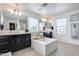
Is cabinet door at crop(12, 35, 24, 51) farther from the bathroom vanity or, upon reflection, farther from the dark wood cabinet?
the dark wood cabinet

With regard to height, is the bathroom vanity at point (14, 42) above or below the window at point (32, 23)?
below

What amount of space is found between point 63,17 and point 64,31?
1.04 metres

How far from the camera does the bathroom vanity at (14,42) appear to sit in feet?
8.75

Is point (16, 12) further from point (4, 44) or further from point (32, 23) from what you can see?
point (4, 44)

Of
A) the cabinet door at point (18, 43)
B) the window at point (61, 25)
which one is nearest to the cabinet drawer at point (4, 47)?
the cabinet door at point (18, 43)

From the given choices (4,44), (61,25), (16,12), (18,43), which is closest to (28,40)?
(18,43)

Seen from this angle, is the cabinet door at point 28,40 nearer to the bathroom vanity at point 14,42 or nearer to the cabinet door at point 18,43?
the bathroom vanity at point 14,42

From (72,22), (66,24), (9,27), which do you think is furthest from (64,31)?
(9,27)

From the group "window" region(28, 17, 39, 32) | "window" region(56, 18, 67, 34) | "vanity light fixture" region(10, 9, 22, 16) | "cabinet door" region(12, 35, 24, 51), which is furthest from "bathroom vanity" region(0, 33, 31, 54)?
"window" region(56, 18, 67, 34)

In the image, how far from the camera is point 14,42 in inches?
118

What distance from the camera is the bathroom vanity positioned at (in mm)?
2668

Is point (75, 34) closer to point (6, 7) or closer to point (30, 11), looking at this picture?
point (30, 11)

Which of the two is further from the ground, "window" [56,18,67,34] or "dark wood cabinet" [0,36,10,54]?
"window" [56,18,67,34]

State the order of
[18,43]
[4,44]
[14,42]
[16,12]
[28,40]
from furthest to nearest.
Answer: [28,40], [16,12], [18,43], [14,42], [4,44]
